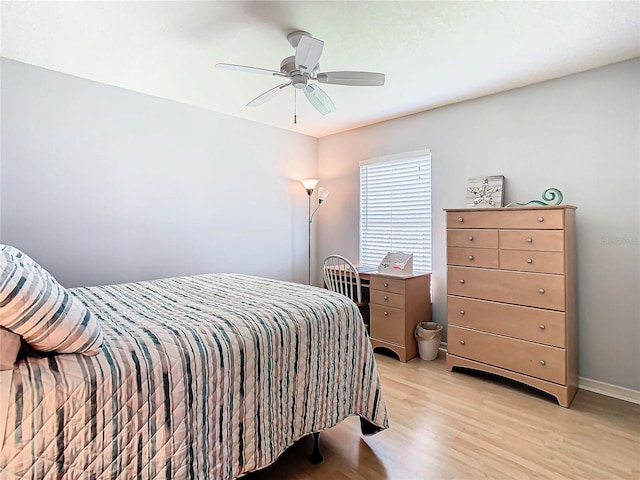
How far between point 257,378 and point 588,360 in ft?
8.47

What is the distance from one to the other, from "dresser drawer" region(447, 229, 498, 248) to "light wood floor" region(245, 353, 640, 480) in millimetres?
1087

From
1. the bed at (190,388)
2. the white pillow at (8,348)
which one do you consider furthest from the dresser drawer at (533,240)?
the white pillow at (8,348)

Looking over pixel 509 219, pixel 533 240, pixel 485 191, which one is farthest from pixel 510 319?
pixel 485 191

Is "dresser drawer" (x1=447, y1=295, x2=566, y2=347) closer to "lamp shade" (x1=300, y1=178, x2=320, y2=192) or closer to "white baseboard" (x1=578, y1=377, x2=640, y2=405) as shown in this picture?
"white baseboard" (x1=578, y1=377, x2=640, y2=405)

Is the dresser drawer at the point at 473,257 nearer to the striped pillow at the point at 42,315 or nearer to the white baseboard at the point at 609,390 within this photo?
the white baseboard at the point at 609,390

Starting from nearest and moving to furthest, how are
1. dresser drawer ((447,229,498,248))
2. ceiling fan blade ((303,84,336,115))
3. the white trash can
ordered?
ceiling fan blade ((303,84,336,115)) → dresser drawer ((447,229,498,248)) → the white trash can

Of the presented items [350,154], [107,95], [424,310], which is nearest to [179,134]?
[107,95]

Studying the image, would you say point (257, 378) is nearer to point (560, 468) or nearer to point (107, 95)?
point (560, 468)

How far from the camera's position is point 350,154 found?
4.15m

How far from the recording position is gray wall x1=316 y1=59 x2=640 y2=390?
238 cm

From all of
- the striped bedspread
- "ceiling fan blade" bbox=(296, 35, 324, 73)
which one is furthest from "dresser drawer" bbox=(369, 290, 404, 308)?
"ceiling fan blade" bbox=(296, 35, 324, 73)

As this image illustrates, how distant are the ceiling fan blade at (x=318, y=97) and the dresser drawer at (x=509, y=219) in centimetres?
132

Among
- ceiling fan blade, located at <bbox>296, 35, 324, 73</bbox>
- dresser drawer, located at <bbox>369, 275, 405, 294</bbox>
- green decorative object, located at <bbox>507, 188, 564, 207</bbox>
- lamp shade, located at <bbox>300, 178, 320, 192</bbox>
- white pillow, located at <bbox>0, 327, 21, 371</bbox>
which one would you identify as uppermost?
ceiling fan blade, located at <bbox>296, 35, 324, 73</bbox>

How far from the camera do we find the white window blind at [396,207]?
3.50m
